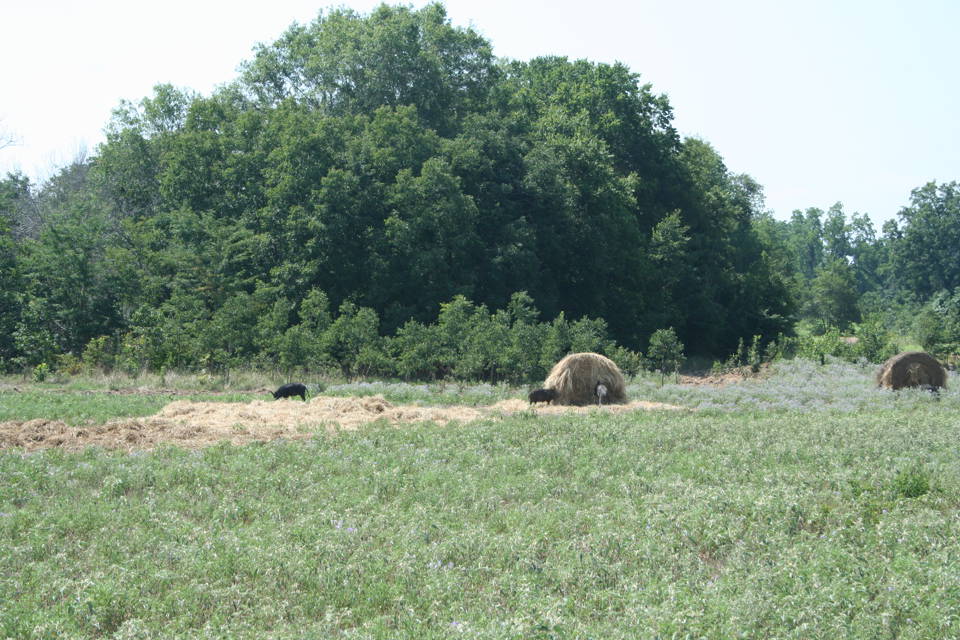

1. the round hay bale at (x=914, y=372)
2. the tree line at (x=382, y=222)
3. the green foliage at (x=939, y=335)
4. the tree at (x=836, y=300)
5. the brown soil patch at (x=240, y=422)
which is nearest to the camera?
the brown soil patch at (x=240, y=422)

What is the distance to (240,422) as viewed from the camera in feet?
52.6

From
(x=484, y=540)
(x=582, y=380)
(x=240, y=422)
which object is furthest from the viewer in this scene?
(x=582, y=380)

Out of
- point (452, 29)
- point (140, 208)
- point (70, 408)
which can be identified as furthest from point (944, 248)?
point (70, 408)

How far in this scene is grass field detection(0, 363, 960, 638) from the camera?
21.5 feet

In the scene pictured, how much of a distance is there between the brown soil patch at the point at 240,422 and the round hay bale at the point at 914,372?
878cm

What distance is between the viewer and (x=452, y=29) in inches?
1743

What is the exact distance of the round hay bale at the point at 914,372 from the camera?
78.6 feet

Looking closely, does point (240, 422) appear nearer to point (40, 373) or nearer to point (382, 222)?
point (40, 373)

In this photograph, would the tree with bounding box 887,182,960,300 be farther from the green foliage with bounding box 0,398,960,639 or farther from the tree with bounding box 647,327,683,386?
the green foliage with bounding box 0,398,960,639

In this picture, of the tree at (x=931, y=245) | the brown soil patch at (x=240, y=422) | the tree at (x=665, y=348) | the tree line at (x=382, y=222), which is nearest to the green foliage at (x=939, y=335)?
the tree line at (x=382, y=222)

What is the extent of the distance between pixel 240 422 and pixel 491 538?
9.11 metres

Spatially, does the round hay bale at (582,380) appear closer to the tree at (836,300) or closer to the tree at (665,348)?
the tree at (665,348)

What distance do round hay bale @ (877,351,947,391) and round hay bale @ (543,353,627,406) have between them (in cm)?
937

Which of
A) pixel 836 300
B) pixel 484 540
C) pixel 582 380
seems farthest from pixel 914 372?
→ pixel 836 300
